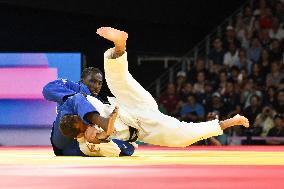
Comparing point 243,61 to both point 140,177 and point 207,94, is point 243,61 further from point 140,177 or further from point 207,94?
point 140,177

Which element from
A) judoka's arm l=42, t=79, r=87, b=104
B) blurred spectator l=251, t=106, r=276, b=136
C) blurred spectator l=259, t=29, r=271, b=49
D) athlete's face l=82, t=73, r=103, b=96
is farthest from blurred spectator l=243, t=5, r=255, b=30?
judoka's arm l=42, t=79, r=87, b=104

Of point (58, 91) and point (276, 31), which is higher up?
point (276, 31)

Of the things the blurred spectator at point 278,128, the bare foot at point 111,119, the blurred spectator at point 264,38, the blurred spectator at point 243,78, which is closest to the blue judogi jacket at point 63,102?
the bare foot at point 111,119

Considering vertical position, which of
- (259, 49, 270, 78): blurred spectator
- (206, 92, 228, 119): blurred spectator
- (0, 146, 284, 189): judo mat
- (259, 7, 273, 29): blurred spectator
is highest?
(259, 7, 273, 29): blurred spectator

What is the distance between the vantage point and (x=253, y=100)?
823 centimetres

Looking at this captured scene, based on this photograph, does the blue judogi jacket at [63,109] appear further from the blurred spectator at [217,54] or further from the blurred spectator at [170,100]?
the blurred spectator at [217,54]

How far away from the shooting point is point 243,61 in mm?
9211

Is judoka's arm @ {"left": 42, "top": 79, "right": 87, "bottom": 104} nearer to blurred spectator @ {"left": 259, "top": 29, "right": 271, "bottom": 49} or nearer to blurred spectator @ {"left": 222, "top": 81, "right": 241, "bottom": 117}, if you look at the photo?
blurred spectator @ {"left": 222, "top": 81, "right": 241, "bottom": 117}

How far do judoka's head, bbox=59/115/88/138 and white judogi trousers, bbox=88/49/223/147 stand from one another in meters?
0.37

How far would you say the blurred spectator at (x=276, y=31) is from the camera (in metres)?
9.48

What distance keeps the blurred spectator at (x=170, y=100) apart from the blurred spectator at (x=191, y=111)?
0.29 meters

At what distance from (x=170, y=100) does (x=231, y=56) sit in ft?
3.71

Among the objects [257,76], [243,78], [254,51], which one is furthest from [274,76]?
[254,51]

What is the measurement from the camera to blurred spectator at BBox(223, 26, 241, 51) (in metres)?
9.70
